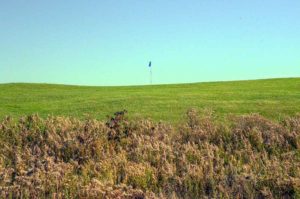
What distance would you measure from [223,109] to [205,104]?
53.8 inches

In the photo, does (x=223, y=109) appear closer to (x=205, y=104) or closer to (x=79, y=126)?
(x=205, y=104)

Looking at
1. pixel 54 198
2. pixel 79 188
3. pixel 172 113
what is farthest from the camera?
pixel 172 113

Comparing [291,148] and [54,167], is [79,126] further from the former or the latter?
[291,148]

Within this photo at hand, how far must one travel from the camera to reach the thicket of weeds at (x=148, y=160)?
6.75m

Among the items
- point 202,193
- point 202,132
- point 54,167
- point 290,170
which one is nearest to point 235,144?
point 202,132

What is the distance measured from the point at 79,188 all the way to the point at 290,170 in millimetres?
3282

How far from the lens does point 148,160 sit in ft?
27.9

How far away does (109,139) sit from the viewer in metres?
10.2

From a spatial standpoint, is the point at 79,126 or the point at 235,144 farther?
the point at 79,126

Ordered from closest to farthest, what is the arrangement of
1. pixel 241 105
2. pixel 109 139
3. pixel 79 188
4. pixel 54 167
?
pixel 79 188 < pixel 54 167 < pixel 109 139 < pixel 241 105

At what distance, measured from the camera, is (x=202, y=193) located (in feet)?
22.9

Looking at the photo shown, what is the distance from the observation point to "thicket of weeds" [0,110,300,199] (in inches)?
266

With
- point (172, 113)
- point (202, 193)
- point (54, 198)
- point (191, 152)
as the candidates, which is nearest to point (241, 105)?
point (172, 113)

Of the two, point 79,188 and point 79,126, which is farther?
point 79,126
